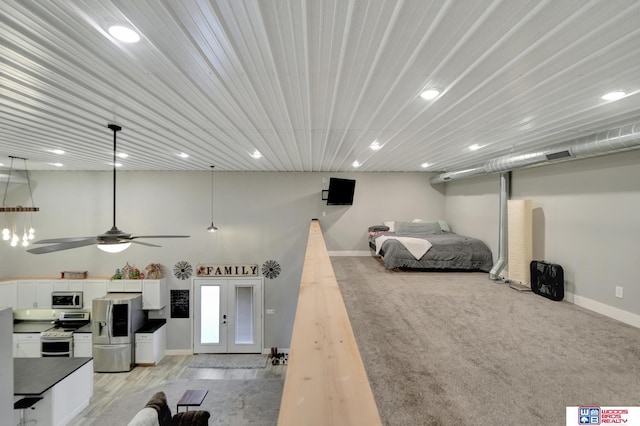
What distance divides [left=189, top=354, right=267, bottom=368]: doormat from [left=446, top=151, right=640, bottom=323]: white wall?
5.70 meters

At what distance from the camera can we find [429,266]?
4.92 metres

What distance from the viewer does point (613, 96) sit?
205 centimetres

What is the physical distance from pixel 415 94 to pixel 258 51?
1.18 m

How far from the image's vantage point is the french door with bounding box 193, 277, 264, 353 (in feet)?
21.4

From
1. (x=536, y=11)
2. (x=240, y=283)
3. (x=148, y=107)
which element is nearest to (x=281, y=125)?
(x=148, y=107)

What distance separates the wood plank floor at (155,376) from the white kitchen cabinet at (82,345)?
58 cm

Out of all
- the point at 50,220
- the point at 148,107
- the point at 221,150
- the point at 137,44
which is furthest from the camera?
the point at 50,220

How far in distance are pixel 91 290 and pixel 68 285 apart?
50 cm

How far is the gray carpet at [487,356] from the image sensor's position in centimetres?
168

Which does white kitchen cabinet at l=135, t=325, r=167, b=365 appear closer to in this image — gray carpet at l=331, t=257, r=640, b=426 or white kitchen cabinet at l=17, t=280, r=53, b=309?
white kitchen cabinet at l=17, t=280, r=53, b=309

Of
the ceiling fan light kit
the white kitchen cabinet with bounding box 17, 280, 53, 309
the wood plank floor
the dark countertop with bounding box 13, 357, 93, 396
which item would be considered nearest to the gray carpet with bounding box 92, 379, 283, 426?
the wood plank floor

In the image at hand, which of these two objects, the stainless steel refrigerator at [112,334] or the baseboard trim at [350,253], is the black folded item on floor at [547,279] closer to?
the baseboard trim at [350,253]

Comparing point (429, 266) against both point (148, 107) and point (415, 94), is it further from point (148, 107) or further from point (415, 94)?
point (148, 107)

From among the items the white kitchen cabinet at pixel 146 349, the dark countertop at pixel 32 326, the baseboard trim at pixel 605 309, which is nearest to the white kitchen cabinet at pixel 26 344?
the dark countertop at pixel 32 326
